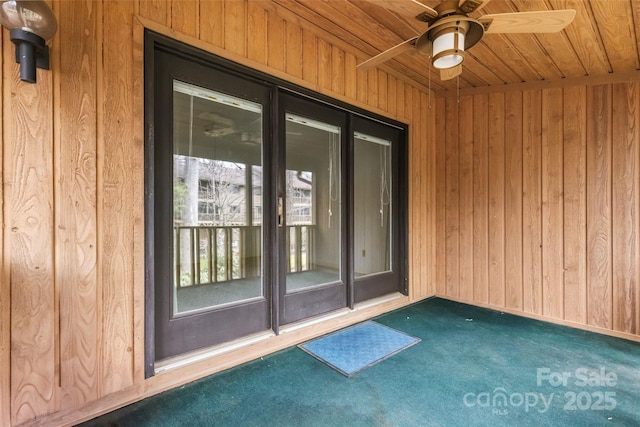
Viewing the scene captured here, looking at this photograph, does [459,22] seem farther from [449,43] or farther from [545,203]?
[545,203]

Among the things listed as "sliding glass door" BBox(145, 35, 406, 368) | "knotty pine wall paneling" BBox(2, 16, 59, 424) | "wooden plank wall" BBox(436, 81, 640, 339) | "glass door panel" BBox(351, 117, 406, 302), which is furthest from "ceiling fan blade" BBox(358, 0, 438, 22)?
"wooden plank wall" BBox(436, 81, 640, 339)

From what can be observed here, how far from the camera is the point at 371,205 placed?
338 centimetres

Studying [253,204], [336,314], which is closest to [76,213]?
[253,204]

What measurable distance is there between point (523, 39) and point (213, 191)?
9.40 feet

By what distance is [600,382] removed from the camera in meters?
1.92

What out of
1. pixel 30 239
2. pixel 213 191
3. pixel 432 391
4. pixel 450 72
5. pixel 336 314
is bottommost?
pixel 432 391

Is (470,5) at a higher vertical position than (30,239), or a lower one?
higher

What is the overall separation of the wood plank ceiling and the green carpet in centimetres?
225

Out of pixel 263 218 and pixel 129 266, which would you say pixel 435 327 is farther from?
pixel 129 266

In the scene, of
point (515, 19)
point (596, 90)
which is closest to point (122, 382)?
point (515, 19)

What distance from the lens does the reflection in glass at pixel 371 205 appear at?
3.17m

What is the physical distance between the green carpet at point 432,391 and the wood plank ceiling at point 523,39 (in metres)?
2.25

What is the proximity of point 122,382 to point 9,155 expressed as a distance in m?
1.31

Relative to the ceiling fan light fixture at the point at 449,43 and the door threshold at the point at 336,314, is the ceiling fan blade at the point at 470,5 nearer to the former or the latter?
the ceiling fan light fixture at the point at 449,43
